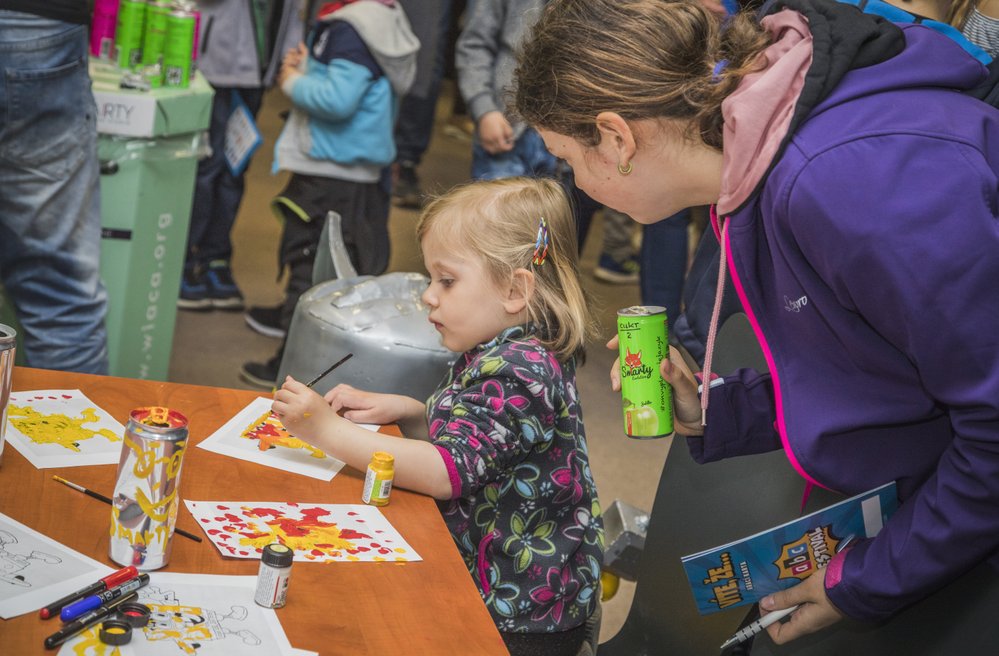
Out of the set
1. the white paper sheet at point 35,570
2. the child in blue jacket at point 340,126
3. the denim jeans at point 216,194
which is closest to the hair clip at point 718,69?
the white paper sheet at point 35,570

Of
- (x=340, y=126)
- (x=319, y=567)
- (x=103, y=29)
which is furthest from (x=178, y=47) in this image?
(x=319, y=567)

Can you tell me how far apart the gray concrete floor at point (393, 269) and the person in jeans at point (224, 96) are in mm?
117

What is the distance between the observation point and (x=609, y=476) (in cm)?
333

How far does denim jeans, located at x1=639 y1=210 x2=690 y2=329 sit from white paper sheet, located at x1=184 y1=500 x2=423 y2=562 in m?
2.61

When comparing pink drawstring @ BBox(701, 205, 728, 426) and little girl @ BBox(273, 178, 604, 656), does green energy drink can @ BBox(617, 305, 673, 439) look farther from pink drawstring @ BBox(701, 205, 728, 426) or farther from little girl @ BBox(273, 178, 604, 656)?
little girl @ BBox(273, 178, 604, 656)

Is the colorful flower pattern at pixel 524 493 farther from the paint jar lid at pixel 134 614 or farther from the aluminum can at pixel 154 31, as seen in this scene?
the aluminum can at pixel 154 31

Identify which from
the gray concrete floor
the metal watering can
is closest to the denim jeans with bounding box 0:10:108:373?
the metal watering can

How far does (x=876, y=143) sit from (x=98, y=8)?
2253mm

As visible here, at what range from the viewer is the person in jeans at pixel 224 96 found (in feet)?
12.0

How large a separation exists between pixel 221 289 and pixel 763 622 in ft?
9.76

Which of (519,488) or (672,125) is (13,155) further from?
(672,125)

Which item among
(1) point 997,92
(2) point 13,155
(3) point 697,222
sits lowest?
(3) point 697,222

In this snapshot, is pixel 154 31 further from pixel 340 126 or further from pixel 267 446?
pixel 267 446

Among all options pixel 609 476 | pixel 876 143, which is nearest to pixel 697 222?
pixel 609 476
